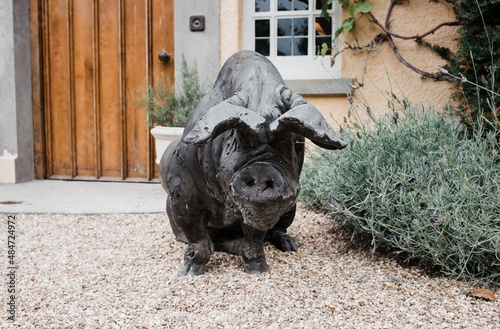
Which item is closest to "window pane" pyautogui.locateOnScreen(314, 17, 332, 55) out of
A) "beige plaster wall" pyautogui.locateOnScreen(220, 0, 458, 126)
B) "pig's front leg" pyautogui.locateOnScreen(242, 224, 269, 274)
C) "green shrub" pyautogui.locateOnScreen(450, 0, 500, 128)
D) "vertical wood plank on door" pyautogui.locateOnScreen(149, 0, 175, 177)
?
"beige plaster wall" pyautogui.locateOnScreen(220, 0, 458, 126)

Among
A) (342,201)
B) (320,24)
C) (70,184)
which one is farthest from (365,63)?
(70,184)

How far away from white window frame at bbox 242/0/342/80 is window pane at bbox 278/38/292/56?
0.05m

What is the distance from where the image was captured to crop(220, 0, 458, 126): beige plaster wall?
4.80 metres

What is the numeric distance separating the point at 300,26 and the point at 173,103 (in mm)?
1631

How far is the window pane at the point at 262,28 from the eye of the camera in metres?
5.27

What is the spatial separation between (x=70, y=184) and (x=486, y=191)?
4.37 metres

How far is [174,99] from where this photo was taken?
485 cm

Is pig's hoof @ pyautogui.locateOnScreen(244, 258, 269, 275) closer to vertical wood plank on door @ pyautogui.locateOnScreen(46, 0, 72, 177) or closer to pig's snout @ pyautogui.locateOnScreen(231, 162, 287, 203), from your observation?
pig's snout @ pyautogui.locateOnScreen(231, 162, 287, 203)

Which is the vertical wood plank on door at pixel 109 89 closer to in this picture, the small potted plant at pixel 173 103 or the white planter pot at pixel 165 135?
the small potted plant at pixel 173 103

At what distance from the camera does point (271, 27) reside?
207 inches

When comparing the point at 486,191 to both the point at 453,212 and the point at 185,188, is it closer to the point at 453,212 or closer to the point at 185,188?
the point at 453,212

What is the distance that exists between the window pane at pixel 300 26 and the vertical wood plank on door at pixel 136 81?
163 centimetres

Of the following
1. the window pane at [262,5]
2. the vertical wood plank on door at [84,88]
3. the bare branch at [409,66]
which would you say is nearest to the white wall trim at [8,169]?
the vertical wood plank on door at [84,88]

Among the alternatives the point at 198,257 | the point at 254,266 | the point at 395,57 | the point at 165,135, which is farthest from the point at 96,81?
the point at 254,266
